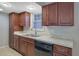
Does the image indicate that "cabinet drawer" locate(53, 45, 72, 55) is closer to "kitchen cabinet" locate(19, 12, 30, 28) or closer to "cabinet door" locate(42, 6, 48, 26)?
"cabinet door" locate(42, 6, 48, 26)

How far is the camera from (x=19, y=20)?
1547 mm

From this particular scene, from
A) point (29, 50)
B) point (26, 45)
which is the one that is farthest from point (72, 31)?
point (26, 45)

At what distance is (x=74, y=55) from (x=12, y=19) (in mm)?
899

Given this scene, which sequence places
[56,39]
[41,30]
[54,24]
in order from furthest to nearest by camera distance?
1. [54,24]
2. [56,39]
3. [41,30]

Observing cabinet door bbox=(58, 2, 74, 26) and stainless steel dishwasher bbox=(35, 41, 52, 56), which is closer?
cabinet door bbox=(58, 2, 74, 26)

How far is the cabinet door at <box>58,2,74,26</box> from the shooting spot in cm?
149

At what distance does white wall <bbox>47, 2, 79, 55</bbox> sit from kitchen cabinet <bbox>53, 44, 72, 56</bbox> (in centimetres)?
12

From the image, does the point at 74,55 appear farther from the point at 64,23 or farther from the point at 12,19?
the point at 12,19

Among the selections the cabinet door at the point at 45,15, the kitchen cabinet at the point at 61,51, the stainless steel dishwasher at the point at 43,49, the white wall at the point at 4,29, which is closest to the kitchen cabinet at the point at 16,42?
the white wall at the point at 4,29

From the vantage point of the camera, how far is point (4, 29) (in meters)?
1.54

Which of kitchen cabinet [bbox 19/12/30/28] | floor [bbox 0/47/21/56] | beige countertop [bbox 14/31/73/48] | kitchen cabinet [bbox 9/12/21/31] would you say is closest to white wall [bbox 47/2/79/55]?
beige countertop [bbox 14/31/73/48]

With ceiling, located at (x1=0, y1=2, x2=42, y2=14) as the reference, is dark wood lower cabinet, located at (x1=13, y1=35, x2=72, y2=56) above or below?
below

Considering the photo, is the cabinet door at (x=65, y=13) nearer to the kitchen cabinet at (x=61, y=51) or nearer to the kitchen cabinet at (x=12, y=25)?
the kitchen cabinet at (x=61, y=51)

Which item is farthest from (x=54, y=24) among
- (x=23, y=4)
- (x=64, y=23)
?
(x=23, y=4)
